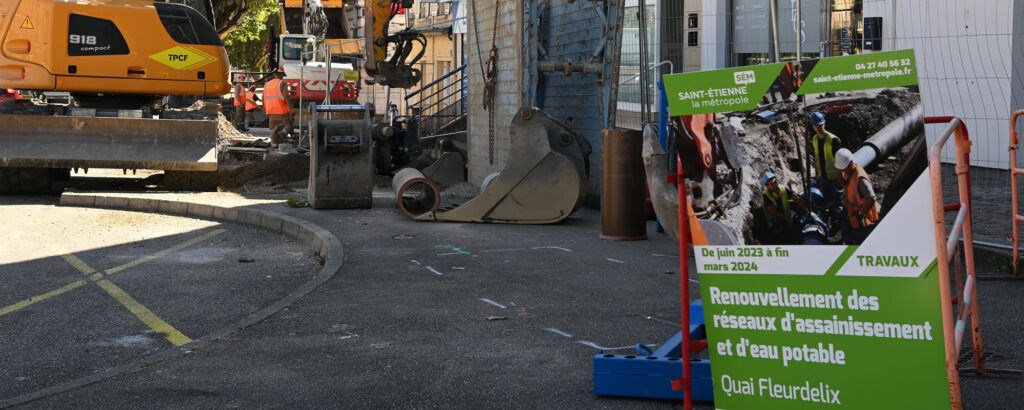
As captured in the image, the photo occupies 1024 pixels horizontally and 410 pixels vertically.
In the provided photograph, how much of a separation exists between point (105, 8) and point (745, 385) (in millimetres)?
14081

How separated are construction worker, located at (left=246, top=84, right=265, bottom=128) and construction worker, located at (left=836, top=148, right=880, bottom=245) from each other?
36520 mm

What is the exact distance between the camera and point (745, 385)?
162 inches

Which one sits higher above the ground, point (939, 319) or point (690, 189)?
point (690, 189)

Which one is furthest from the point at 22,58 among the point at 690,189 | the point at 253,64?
the point at 253,64

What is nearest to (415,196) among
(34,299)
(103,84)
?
(103,84)

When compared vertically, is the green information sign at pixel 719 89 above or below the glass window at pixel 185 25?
below

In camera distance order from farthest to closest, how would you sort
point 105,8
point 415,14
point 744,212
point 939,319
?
point 415,14
point 105,8
point 744,212
point 939,319

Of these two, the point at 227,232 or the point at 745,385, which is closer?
the point at 745,385

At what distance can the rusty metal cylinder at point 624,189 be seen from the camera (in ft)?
34.8

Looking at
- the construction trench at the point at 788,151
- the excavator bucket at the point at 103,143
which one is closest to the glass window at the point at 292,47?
the excavator bucket at the point at 103,143

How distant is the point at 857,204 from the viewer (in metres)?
3.85

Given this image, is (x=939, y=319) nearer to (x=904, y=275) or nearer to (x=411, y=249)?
(x=904, y=275)

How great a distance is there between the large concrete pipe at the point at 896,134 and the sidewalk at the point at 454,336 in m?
1.64

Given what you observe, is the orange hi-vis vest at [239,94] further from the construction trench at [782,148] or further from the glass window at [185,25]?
the construction trench at [782,148]
